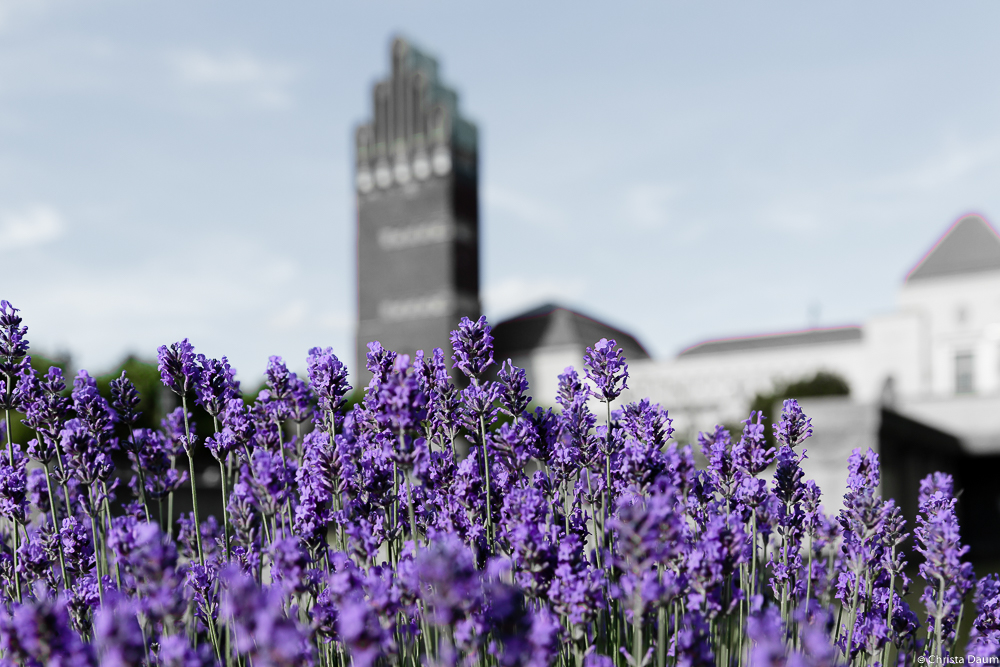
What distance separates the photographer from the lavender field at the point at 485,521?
5.34 ft

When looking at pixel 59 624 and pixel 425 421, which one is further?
pixel 425 421

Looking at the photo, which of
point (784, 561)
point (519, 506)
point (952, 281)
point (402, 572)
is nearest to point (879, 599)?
point (784, 561)

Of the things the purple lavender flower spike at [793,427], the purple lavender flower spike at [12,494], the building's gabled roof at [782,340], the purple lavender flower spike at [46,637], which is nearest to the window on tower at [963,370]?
the building's gabled roof at [782,340]

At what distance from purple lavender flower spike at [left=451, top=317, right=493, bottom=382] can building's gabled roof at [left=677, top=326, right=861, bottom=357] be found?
34.3 meters

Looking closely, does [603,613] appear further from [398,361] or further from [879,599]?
[879,599]

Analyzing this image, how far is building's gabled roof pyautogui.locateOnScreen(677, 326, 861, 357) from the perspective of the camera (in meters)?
34.7

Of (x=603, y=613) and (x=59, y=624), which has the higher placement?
(x=59, y=624)

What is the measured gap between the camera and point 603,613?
189 centimetres

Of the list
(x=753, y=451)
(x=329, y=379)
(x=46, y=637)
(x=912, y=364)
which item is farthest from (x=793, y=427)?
(x=912, y=364)

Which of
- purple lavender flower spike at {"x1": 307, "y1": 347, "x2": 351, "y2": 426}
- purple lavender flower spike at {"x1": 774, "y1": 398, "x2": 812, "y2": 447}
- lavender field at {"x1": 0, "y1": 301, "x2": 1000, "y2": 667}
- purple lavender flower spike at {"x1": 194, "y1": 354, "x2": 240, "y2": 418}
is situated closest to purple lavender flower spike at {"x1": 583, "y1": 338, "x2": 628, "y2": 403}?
lavender field at {"x1": 0, "y1": 301, "x2": 1000, "y2": 667}

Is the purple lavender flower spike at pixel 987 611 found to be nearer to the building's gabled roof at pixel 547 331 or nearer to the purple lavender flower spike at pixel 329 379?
the purple lavender flower spike at pixel 329 379

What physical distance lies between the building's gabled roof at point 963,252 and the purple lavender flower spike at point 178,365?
108 ft

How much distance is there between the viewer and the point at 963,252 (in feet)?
101

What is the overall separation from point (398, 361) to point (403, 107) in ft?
142
